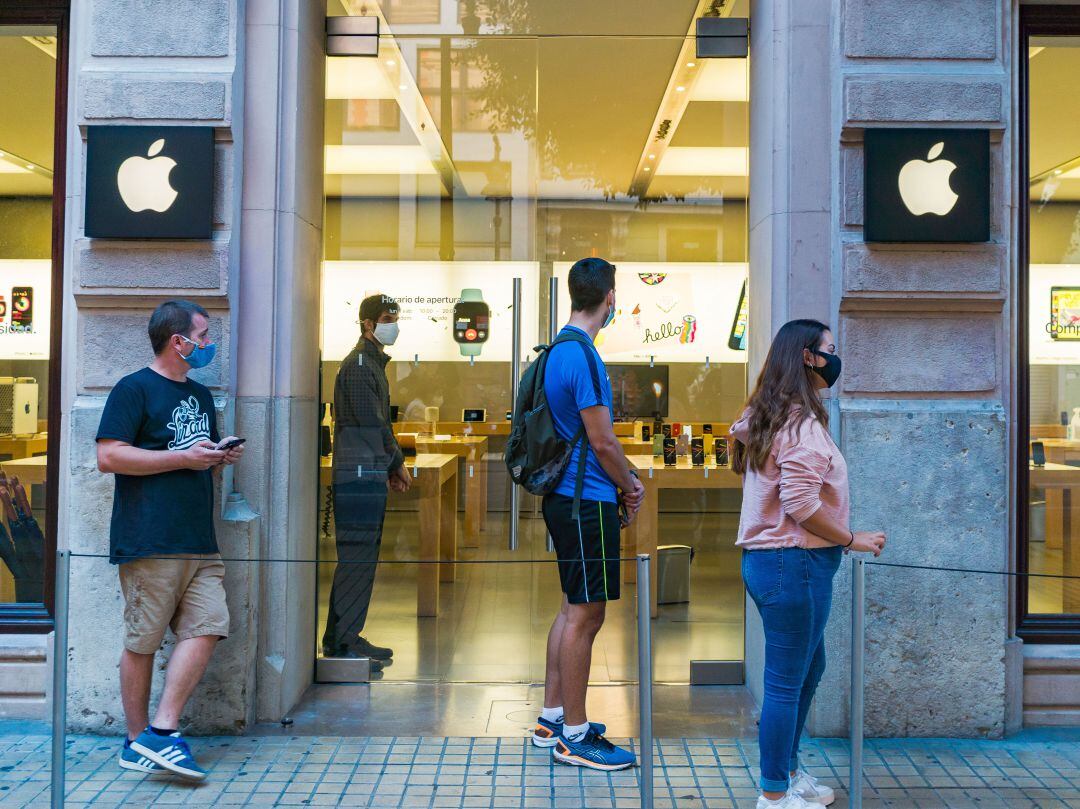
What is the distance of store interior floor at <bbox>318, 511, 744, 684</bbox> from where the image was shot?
230 inches

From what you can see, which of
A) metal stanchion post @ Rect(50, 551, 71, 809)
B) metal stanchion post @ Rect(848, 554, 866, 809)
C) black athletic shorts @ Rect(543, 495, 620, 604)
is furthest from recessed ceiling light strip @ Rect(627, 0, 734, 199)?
metal stanchion post @ Rect(50, 551, 71, 809)

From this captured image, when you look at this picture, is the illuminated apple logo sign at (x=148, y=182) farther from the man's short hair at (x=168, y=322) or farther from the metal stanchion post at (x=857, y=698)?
the metal stanchion post at (x=857, y=698)

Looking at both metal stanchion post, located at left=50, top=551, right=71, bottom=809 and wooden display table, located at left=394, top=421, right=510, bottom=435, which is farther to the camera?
wooden display table, located at left=394, top=421, right=510, bottom=435

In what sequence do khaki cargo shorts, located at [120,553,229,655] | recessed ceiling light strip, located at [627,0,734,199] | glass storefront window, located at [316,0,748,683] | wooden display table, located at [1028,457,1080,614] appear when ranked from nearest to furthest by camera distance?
1. khaki cargo shorts, located at [120,553,229,655]
2. wooden display table, located at [1028,457,1080,614]
3. glass storefront window, located at [316,0,748,683]
4. recessed ceiling light strip, located at [627,0,734,199]

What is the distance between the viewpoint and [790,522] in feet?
12.6

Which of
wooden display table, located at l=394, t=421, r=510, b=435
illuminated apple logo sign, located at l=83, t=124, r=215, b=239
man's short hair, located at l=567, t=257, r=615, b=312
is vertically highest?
illuminated apple logo sign, located at l=83, t=124, r=215, b=239

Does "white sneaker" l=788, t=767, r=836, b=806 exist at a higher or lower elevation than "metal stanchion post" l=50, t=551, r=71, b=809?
lower

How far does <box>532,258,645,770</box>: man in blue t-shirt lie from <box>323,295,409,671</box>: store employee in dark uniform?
1.65 meters

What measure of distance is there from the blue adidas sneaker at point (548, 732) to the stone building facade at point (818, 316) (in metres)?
1.12

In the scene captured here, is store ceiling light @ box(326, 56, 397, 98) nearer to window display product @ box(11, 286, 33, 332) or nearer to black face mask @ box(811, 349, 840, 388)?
window display product @ box(11, 286, 33, 332)

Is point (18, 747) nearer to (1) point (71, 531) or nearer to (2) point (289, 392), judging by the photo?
(1) point (71, 531)

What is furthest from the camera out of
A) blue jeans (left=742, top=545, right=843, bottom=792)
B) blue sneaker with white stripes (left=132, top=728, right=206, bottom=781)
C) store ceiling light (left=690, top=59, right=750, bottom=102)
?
store ceiling light (left=690, top=59, right=750, bottom=102)

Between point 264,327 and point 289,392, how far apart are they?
1.18 feet

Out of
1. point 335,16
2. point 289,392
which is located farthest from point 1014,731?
point 335,16
